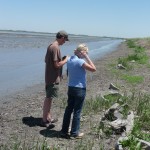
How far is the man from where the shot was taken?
28.7ft

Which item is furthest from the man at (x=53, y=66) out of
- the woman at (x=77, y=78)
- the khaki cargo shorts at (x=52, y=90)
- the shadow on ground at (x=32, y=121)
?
the woman at (x=77, y=78)

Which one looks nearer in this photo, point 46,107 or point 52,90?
point 52,90

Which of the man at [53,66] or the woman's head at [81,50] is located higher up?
the woman's head at [81,50]

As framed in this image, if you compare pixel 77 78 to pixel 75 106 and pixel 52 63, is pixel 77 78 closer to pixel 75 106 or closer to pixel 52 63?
pixel 75 106

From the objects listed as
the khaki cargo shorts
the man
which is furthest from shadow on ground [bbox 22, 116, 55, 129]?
the khaki cargo shorts

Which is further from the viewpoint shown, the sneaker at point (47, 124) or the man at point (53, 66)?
the sneaker at point (47, 124)

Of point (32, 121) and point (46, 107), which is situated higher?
point (46, 107)

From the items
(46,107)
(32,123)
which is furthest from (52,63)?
(32,123)

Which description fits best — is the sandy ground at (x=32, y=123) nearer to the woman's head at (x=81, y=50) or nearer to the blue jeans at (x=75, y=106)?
the blue jeans at (x=75, y=106)

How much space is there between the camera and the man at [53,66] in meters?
8.74

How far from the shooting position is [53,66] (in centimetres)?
890

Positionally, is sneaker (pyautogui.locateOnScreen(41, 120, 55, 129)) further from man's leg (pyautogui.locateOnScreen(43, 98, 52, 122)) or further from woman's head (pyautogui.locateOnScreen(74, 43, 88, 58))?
woman's head (pyautogui.locateOnScreen(74, 43, 88, 58))

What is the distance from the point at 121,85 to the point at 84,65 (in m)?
8.71

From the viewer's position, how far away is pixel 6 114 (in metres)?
10.6
